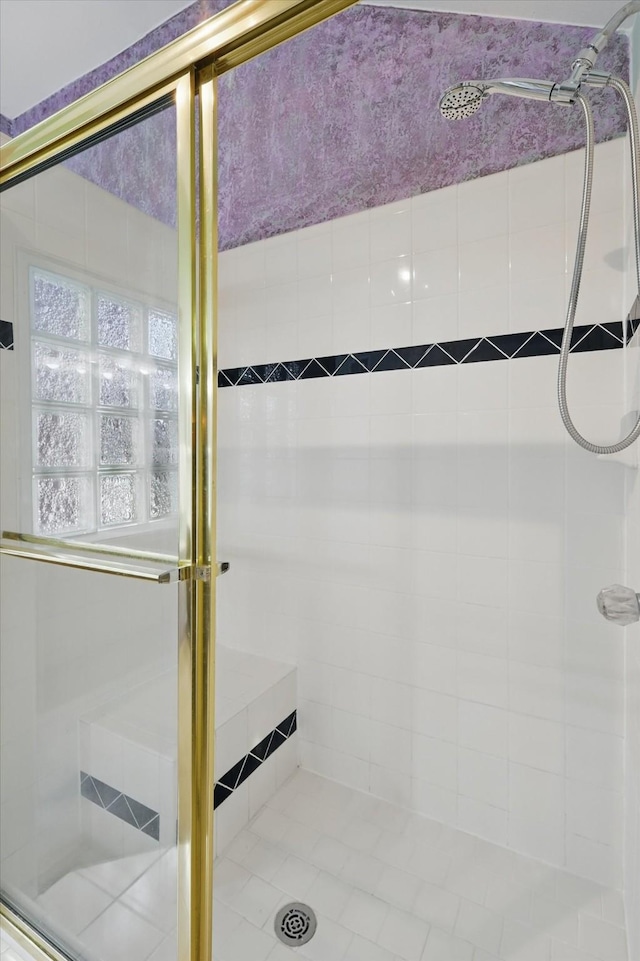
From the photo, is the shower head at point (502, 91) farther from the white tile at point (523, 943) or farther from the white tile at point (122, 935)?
the white tile at point (523, 943)

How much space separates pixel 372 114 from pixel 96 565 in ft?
5.12

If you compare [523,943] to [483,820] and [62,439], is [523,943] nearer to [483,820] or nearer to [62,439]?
[483,820]

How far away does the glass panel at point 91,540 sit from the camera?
810 millimetres

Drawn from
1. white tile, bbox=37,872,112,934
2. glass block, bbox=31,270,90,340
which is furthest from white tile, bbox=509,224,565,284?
white tile, bbox=37,872,112,934

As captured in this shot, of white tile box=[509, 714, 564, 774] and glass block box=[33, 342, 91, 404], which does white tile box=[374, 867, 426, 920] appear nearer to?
white tile box=[509, 714, 564, 774]

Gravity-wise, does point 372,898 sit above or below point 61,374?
below

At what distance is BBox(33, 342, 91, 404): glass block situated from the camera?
3.00 ft

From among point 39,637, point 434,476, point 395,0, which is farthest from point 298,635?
point 395,0

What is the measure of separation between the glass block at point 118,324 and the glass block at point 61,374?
0.22 feet

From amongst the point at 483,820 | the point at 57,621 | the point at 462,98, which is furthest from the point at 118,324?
the point at 483,820

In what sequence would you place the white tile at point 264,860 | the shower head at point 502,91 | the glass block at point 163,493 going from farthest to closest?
1. the white tile at point 264,860
2. the shower head at point 502,91
3. the glass block at point 163,493

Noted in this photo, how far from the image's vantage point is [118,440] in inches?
33.6

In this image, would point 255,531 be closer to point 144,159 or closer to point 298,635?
point 298,635

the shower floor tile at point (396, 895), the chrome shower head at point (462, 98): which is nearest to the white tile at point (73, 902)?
the shower floor tile at point (396, 895)
